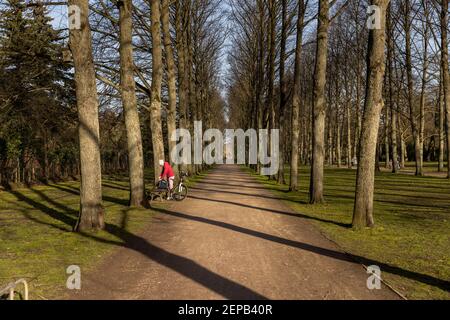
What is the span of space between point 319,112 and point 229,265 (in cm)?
952

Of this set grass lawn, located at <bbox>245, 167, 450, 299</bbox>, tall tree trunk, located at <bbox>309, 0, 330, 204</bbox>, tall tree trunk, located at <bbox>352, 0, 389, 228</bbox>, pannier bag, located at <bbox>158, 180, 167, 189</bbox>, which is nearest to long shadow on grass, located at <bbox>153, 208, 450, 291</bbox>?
grass lawn, located at <bbox>245, 167, 450, 299</bbox>

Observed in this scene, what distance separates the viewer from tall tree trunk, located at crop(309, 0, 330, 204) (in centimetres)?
1532

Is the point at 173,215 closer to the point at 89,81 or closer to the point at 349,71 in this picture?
the point at 89,81

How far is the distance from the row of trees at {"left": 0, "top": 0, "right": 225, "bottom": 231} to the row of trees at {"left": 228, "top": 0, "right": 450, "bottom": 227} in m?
5.80

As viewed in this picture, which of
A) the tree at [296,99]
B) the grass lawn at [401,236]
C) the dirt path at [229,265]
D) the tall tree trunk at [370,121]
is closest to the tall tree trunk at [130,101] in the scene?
the dirt path at [229,265]

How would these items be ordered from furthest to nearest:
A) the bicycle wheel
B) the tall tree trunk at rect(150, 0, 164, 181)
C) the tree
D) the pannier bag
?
the tree < the tall tree trunk at rect(150, 0, 164, 181) < the bicycle wheel < the pannier bag

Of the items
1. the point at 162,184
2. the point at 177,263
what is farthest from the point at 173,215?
the point at 177,263

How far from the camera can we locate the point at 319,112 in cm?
1546

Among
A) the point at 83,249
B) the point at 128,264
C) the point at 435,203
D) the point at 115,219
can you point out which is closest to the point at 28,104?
the point at 115,219

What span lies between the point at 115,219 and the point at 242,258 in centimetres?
576

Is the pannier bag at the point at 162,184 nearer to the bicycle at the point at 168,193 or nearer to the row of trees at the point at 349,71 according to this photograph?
the bicycle at the point at 168,193

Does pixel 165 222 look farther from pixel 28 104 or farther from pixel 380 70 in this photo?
pixel 28 104

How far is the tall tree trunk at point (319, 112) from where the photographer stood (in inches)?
603

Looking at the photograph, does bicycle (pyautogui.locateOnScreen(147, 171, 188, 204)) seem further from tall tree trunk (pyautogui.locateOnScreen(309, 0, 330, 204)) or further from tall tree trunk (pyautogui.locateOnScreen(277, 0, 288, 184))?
tall tree trunk (pyautogui.locateOnScreen(277, 0, 288, 184))
